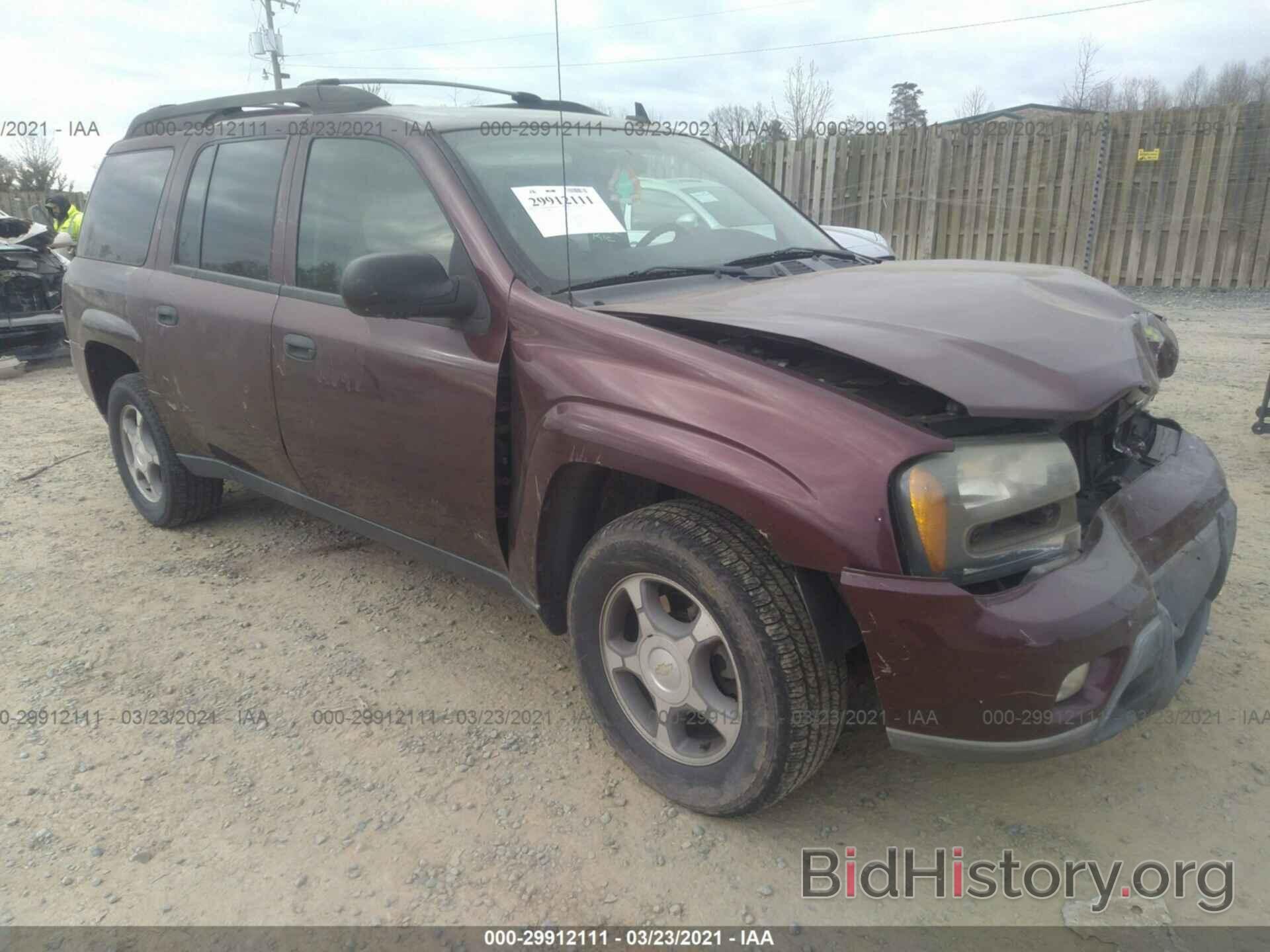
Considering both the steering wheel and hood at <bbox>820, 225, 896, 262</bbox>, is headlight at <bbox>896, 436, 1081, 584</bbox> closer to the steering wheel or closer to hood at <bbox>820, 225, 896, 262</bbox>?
the steering wheel

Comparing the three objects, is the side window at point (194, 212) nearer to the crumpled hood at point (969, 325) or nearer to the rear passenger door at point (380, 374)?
the rear passenger door at point (380, 374)

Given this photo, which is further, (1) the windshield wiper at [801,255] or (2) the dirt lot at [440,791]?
(1) the windshield wiper at [801,255]

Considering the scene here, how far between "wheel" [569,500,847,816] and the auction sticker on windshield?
3.18 feet

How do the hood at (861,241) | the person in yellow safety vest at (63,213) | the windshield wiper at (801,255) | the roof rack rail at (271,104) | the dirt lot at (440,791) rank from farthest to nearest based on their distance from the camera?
the person in yellow safety vest at (63,213)
the hood at (861,241)
the roof rack rail at (271,104)
the windshield wiper at (801,255)
the dirt lot at (440,791)

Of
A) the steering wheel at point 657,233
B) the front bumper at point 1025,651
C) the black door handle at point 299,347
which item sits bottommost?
the front bumper at point 1025,651

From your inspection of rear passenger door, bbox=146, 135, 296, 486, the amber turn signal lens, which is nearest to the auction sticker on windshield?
rear passenger door, bbox=146, 135, 296, 486

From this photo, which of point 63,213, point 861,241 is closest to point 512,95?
point 861,241

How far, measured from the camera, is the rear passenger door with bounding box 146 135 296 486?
3279 mm

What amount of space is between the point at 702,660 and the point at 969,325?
1043mm

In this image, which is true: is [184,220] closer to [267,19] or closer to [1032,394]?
[1032,394]

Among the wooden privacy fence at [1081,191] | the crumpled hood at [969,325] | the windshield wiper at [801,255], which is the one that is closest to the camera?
the crumpled hood at [969,325]

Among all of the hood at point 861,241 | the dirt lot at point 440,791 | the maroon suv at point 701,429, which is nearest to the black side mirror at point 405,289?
the maroon suv at point 701,429

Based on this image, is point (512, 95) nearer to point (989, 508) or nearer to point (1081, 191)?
point (989, 508)

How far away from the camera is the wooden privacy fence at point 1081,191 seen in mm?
10367
